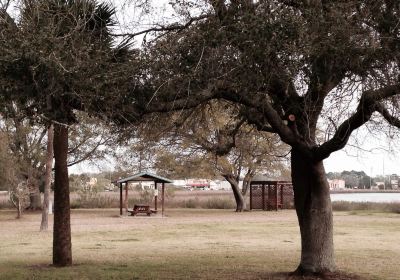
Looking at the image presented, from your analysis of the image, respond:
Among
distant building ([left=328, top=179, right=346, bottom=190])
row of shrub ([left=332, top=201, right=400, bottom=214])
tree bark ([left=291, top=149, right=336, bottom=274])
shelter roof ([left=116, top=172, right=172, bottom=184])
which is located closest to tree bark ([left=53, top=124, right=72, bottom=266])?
tree bark ([left=291, top=149, right=336, bottom=274])

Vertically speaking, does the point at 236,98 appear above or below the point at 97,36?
below

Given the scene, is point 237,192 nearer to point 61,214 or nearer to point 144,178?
point 144,178

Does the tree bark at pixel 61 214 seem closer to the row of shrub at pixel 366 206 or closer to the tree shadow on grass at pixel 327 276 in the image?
the tree shadow on grass at pixel 327 276

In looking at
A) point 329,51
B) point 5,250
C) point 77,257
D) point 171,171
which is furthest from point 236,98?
point 171,171

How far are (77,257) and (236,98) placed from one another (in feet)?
24.3

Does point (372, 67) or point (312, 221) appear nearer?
point (372, 67)

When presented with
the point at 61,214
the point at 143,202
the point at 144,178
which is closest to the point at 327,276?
the point at 61,214

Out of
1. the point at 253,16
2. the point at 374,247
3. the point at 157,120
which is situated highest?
the point at 253,16

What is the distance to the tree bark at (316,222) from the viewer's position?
10.7 metres

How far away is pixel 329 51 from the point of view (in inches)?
287

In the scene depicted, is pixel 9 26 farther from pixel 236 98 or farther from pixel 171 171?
pixel 171 171

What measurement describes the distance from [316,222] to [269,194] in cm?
3538

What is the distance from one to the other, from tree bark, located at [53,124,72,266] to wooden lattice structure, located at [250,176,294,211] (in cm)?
3268

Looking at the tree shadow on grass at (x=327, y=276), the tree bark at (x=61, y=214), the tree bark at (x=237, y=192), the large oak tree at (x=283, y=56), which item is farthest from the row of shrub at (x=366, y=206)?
the large oak tree at (x=283, y=56)
